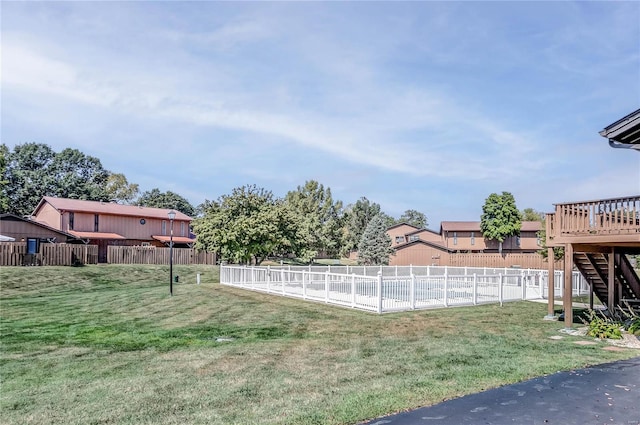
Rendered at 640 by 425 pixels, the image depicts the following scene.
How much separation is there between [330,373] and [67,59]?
13926 mm

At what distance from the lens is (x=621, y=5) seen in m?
15.0

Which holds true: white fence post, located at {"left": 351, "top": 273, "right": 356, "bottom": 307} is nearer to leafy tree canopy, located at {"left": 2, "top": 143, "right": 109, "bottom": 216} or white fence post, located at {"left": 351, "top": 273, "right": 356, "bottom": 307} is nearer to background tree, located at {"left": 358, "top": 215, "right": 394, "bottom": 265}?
background tree, located at {"left": 358, "top": 215, "right": 394, "bottom": 265}

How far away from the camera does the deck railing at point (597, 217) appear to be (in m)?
10.3

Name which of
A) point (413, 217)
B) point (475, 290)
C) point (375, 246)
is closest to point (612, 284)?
point (475, 290)

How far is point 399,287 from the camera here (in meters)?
14.5

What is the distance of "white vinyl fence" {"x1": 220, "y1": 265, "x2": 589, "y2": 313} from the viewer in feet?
47.1

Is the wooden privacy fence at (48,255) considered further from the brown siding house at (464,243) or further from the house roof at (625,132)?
the house roof at (625,132)

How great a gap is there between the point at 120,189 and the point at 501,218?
2118 inches

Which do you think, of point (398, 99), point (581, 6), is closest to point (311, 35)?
point (398, 99)

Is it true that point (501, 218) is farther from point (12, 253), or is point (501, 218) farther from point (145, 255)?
point (12, 253)

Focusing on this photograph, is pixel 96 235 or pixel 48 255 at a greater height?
pixel 96 235

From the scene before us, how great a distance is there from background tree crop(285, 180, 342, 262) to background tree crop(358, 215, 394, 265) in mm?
5313

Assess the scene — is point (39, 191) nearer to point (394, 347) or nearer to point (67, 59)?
point (67, 59)

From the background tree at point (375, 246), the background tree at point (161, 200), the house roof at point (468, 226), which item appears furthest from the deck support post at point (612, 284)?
the background tree at point (161, 200)
